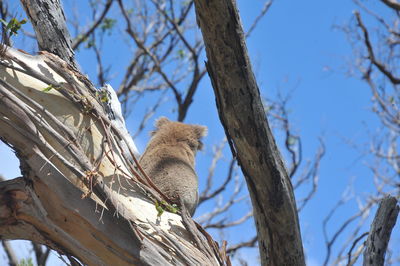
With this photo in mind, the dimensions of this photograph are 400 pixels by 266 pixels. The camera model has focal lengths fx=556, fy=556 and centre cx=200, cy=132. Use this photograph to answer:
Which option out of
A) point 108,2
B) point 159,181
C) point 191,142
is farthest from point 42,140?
point 108,2

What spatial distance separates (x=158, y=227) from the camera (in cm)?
254

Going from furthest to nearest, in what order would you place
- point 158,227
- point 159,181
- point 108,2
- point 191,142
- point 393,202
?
point 108,2
point 191,142
point 159,181
point 393,202
point 158,227

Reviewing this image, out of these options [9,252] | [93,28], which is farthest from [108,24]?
[9,252]

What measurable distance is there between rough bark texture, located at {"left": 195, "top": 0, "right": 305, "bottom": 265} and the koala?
0.72 meters

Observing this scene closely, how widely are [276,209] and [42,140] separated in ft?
3.47

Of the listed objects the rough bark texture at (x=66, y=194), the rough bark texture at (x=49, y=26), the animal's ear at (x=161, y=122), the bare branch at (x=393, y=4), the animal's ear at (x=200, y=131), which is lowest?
the rough bark texture at (x=66, y=194)

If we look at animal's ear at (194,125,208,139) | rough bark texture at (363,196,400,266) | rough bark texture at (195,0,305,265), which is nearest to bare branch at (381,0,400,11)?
animal's ear at (194,125,208,139)

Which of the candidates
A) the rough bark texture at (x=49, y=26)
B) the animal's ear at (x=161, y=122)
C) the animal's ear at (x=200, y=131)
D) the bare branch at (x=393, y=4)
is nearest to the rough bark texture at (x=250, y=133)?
the rough bark texture at (x=49, y=26)

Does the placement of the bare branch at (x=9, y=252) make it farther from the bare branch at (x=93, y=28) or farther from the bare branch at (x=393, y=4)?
the bare branch at (x=393, y=4)

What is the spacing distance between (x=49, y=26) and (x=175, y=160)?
4.30ft

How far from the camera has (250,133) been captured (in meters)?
2.39

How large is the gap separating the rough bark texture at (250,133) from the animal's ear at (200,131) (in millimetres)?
2462

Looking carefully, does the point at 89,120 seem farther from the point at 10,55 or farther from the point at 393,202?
the point at 393,202

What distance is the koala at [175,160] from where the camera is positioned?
12.1 ft
